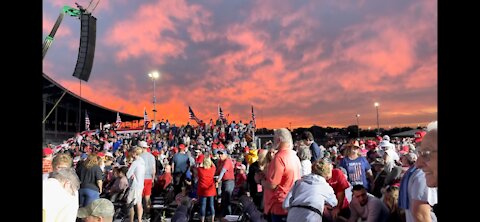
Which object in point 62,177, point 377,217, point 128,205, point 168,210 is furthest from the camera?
point 168,210

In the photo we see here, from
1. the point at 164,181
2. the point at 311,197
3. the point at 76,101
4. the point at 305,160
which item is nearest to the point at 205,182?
the point at 164,181

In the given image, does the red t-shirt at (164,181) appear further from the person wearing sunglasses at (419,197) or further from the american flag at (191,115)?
the american flag at (191,115)

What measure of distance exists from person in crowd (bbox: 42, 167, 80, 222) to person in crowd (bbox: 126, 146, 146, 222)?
17.0 ft

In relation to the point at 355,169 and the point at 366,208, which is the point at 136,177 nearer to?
the point at 355,169

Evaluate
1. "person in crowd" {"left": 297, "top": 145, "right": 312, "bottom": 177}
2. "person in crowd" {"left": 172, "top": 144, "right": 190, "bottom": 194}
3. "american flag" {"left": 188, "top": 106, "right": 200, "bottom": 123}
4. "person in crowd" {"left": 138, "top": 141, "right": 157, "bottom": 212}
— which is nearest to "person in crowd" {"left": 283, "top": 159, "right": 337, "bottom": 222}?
"person in crowd" {"left": 297, "top": 145, "right": 312, "bottom": 177}

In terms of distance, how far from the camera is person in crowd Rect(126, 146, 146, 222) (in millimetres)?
8633

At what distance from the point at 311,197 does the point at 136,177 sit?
5.04 meters

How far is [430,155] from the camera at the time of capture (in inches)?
81.0

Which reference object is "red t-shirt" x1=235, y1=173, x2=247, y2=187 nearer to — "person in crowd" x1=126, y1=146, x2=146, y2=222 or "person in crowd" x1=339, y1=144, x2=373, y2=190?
"person in crowd" x1=126, y1=146, x2=146, y2=222
